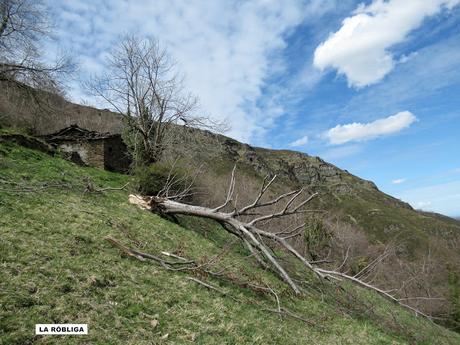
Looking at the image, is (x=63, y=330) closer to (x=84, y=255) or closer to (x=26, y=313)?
(x=26, y=313)

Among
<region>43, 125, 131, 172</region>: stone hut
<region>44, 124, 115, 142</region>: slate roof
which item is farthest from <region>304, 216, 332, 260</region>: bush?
<region>44, 124, 115, 142</region>: slate roof

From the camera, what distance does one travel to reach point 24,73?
16.1m

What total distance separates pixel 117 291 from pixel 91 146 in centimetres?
2082

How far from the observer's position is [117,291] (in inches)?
171

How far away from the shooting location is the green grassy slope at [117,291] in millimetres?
3551

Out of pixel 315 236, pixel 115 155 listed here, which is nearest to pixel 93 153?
pixel 115 155

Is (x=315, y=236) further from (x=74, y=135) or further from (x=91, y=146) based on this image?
(x=74, y=135)

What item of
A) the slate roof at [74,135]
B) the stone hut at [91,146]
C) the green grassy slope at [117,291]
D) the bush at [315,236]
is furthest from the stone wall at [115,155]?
the green grassy slope at [117,291]

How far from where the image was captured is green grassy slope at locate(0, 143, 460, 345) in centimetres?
355

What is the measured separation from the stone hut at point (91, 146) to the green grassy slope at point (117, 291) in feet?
48.8

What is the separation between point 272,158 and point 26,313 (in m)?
133

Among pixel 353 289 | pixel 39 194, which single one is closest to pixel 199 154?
pixel 353 289

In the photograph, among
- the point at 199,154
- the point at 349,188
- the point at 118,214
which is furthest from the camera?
the point at 349,188

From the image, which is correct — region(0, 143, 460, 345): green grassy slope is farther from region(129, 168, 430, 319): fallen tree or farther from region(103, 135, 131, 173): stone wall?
region(103, 135, 131, 173): stone wall
